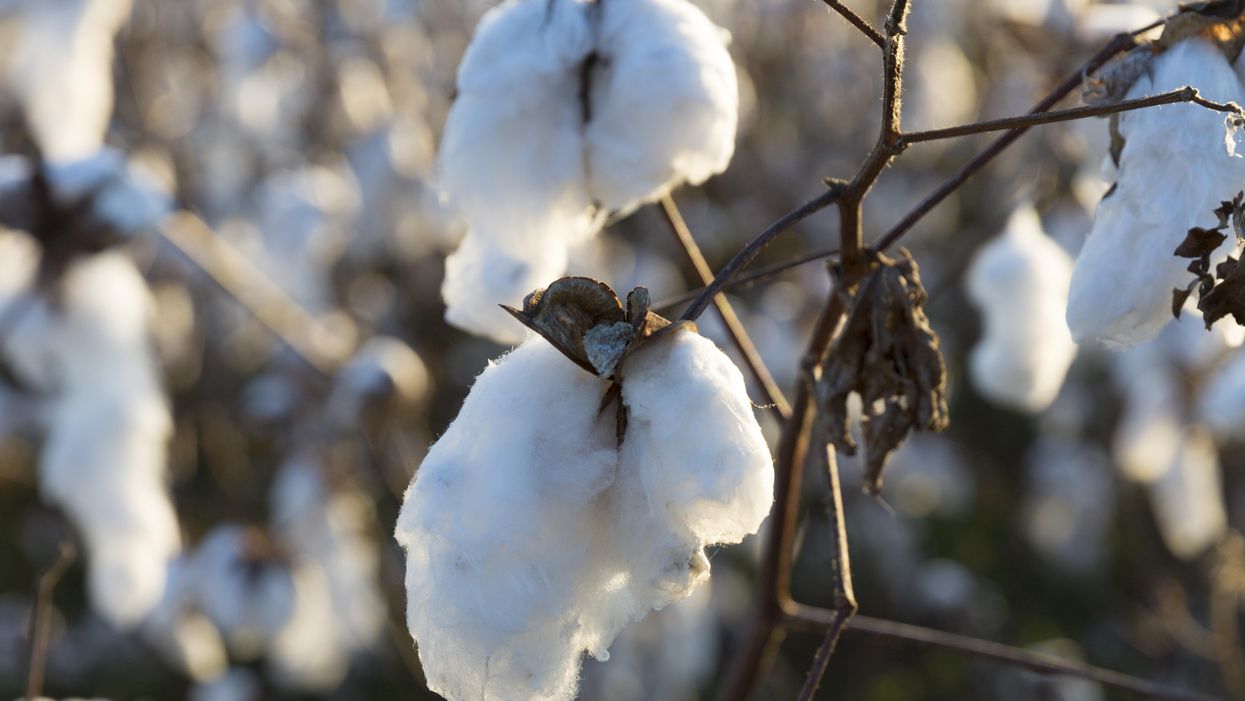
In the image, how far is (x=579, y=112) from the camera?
1.24m

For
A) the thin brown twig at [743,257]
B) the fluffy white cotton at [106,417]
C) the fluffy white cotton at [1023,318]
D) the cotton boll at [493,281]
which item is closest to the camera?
the thin brown twig at [743,257]

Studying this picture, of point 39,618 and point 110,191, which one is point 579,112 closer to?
point 39,618

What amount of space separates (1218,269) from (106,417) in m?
2.21

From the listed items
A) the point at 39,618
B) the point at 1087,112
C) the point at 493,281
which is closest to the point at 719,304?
the point at 493,281

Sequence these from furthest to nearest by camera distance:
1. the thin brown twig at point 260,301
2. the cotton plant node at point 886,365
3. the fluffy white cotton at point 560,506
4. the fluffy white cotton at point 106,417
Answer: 1. the thin brown twig at point 260,301
2. the fluffy white cotton at point 106,417
3. the cotton plant node at point 886,365
4. the fluffy white cotton at point 560,506

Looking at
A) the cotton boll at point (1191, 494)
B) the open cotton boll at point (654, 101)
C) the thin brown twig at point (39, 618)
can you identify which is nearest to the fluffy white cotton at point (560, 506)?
the open cotton boll at point (654, 101)

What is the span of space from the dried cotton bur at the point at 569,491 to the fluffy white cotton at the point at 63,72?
7.23ft

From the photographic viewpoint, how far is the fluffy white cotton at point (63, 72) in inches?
108

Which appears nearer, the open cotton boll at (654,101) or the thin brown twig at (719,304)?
the open cotton boll at (654,101)

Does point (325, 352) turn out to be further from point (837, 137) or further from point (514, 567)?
point (837, 137)

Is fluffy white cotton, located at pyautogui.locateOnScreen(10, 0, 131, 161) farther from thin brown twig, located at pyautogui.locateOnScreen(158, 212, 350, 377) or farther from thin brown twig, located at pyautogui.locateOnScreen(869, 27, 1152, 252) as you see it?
thin brown twig, located at pyautogui.locateOnScreen(869, 27, 1152, 252)

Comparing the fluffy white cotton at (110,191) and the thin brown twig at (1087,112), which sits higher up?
the thin brown twig at (1087,112)

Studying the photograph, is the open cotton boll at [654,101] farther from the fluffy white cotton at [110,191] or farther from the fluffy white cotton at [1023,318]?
the fluffy white cotton at [110,191]

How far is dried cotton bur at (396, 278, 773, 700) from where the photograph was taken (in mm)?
812
